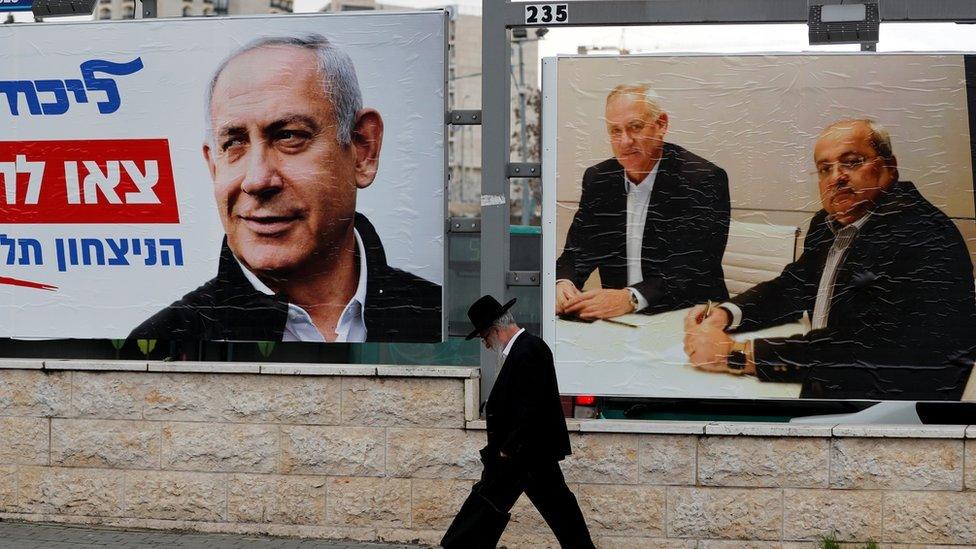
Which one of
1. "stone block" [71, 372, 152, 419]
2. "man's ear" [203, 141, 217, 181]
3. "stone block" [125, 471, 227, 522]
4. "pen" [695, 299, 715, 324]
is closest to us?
"pen" [695, 299, 715, 324]

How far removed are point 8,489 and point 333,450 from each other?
2.45m

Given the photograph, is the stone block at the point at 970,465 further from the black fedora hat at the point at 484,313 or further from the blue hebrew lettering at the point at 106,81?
the blue hebrew lettering at the point at 106,81

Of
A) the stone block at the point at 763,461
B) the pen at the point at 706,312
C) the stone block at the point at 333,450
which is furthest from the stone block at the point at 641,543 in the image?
the stone block at the point at 333,450

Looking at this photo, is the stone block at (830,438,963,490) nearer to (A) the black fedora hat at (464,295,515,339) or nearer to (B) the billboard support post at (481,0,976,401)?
(B) the billboard support post at (481,0,976,401)

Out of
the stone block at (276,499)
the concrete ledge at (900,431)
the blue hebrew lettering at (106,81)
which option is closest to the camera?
the concrete ledge at (900,431)

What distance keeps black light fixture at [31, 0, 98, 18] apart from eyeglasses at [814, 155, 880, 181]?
5.32 metres

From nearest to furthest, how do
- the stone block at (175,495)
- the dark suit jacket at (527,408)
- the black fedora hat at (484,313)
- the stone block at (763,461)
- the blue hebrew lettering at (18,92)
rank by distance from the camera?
the dark suit jacket at (527,408), the black fedora hat at (484,313), the stone block at (763,461), the stone block at (175,495), the blue hebrew lettering at (18,92)

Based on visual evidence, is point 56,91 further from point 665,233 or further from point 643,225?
point 665,233

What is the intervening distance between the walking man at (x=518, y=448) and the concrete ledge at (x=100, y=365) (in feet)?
9.23

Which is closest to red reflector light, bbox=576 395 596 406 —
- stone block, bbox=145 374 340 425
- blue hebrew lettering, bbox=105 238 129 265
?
stone block, bbox=145 374 340 425

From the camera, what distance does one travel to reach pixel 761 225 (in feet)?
24.5

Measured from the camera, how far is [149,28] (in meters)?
8.01

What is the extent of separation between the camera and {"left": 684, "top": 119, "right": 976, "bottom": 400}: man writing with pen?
7348mm

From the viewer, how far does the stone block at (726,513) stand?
722 centimetres
